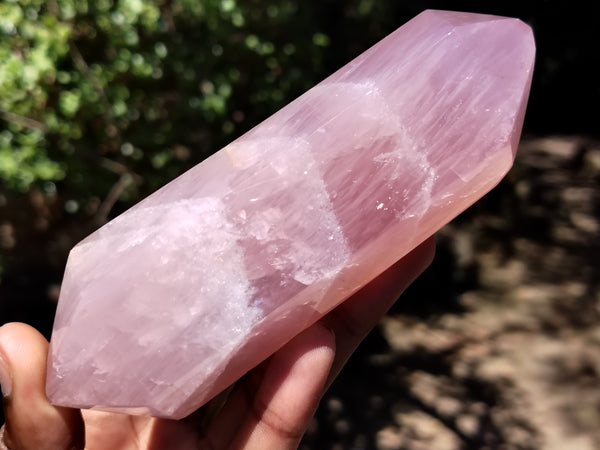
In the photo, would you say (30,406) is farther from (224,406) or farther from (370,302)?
(370,302)

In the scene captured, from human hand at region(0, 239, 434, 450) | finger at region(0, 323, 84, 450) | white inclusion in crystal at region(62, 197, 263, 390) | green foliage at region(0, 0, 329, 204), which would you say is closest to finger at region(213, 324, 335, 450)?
human hand at region(0, 239, 434, 450)

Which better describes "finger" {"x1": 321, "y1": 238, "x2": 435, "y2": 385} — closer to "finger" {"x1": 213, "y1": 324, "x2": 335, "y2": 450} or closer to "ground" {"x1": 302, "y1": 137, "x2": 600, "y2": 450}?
"finger" {"x1": 213, "y1": 324, "x2": 335, "y2": 450}

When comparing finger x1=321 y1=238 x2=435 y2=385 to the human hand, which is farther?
finger x1=321 y1=238 x2=435 y2=385

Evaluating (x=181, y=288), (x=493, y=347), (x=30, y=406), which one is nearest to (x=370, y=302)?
(x=181, y=288)

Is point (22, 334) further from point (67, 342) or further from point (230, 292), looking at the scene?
point (230, 292)

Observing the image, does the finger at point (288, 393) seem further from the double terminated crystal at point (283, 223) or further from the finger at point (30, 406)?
the finger at point (30, 406)

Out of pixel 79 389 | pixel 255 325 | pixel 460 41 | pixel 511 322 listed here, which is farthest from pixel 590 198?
pixel 79 389
